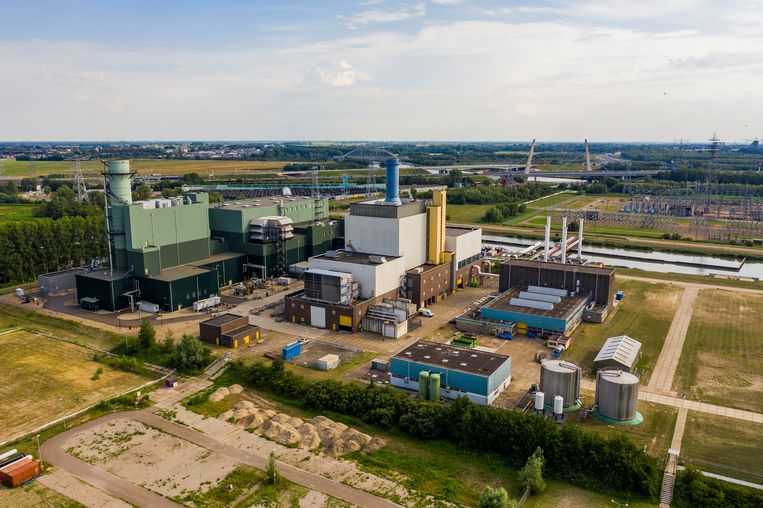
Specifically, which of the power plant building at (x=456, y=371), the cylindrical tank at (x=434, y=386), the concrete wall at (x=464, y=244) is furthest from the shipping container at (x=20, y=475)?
the concrete wall at (x=464, y=244)

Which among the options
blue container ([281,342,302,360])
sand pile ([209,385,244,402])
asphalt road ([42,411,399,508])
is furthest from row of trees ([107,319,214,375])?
asphalt road ([42,411,399,508])

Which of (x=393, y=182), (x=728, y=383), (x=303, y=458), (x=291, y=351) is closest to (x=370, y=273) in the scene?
(x=291, y=351)

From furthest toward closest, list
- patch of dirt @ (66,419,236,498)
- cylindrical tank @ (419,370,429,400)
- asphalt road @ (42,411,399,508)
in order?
1. cylindrical tank @ (419,370,429,400)
2. patch of dirt @ (66,419,236,498)
3. asphalt road @ (42,411,399,508)

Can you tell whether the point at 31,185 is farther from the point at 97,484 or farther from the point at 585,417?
the point at 585,417

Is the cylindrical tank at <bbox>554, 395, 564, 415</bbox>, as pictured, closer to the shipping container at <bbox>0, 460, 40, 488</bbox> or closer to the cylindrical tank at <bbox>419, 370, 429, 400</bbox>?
the cylindrical tank at <bbox>419, 370, 429, 400</bbox>

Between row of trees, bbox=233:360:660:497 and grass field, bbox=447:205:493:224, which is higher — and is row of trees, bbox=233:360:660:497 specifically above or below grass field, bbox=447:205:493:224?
below

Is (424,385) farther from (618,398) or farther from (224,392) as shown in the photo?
(224,392)
